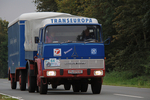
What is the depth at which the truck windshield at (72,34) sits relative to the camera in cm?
1575

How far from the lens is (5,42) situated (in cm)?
10006

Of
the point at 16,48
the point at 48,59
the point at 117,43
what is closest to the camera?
the point at 48,59

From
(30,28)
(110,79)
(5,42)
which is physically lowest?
(110,79)

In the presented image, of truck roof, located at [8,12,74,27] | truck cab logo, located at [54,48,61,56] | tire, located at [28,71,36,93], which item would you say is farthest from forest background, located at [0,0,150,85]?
truck cab logo, located at [54,48,61,56]

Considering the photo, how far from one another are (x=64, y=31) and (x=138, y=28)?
18.1m

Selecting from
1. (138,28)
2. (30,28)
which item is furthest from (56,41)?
(138,28)

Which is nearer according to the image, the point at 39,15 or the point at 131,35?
the point at 39,15

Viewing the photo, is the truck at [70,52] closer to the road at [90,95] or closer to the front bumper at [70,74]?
the front bumper at [70,74]

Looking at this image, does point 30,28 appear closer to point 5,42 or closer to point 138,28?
point 138,28

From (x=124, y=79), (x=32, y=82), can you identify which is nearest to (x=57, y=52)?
(x=32, y=82)

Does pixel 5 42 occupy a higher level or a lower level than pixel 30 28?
higher

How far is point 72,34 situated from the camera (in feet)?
52.0

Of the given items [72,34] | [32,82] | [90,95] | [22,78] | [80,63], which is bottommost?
[90,95]

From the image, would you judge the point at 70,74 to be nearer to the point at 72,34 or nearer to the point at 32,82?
the point at 72,34
